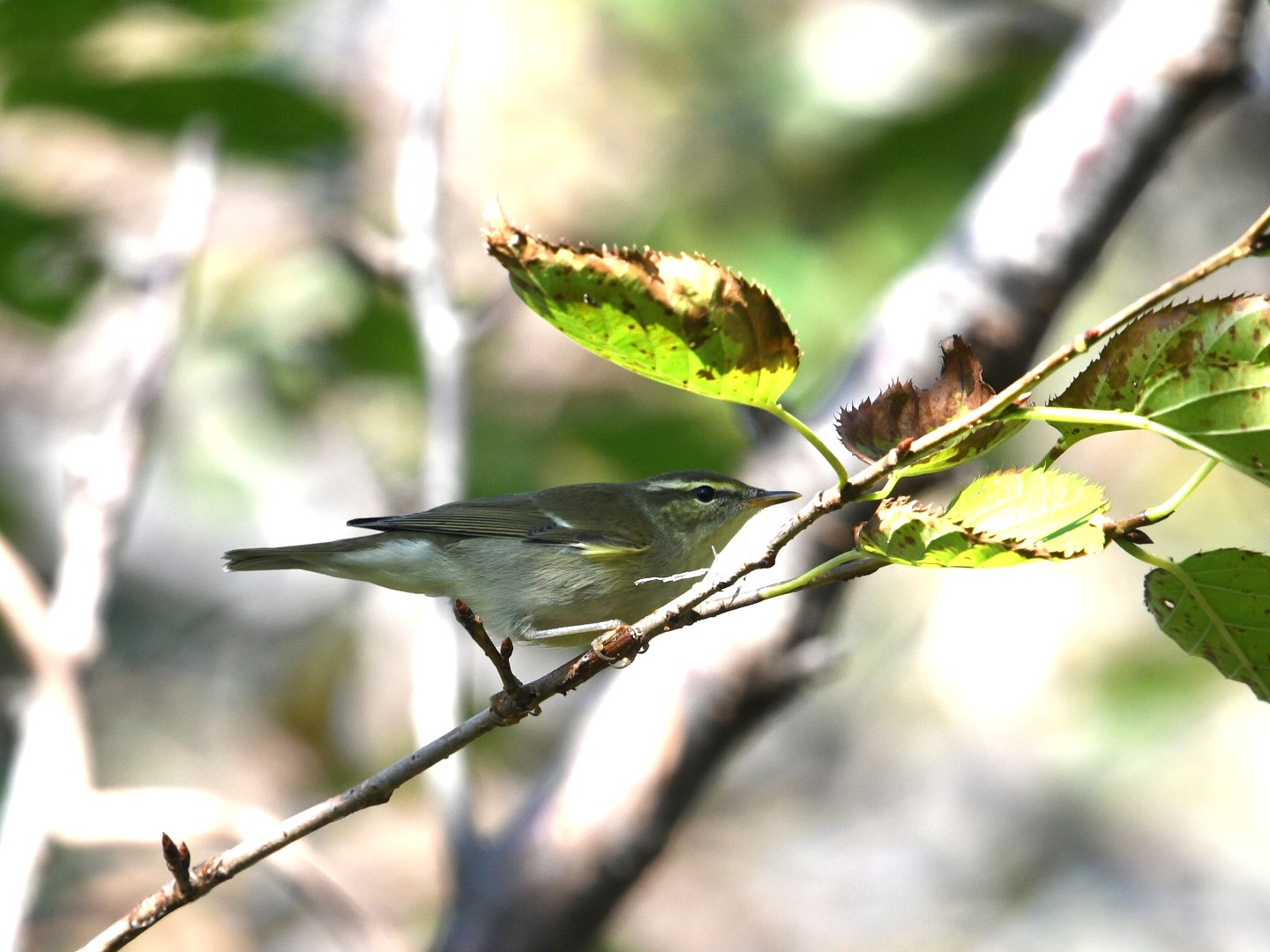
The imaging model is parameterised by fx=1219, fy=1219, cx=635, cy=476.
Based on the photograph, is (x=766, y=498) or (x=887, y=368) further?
(x=887, y=368)

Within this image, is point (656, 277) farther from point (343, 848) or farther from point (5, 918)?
point (343, 848)

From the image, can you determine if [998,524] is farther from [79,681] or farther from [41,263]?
[41,263]

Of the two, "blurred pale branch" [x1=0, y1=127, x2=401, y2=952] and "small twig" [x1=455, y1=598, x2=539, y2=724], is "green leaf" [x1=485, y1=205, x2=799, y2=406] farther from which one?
"blurred pale branch" [x1=0, y1=127, x2=401, y2=952]

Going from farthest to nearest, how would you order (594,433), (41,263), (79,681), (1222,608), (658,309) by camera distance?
(594,433) → (41,263) → (79,681) → (1222,608) → (658,309)

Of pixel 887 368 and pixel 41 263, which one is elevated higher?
pixel 41 263

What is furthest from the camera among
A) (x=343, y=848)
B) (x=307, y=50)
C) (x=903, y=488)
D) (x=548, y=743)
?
(x=307, y=50)

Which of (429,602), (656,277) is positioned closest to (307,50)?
(429,602)

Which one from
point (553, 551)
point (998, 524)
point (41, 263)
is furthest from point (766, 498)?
point (41, 263)
